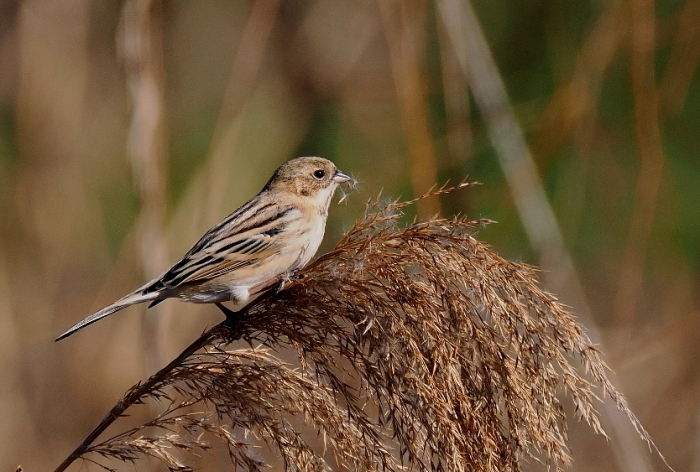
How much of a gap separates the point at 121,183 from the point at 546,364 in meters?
3.71

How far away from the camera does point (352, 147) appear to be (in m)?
5.21

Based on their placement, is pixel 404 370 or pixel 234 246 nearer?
pixel 404 370

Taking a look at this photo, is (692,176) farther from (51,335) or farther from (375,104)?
(51,335)

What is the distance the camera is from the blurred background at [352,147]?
452cm

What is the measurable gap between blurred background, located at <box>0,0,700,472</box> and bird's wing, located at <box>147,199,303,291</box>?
95cm

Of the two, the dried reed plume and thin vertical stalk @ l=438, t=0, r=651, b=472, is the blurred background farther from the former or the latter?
the dried reed plume

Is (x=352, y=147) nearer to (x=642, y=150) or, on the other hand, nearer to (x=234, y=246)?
(x=642, y=150)

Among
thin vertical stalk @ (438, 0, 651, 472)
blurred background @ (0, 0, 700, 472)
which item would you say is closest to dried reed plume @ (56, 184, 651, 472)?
thin vertical stalk @ (438, 0, 651, 472)

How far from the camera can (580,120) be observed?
4.96 meters

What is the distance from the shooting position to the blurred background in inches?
178

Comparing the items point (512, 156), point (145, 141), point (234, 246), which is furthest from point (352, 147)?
point (234, 246)

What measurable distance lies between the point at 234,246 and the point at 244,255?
5cm

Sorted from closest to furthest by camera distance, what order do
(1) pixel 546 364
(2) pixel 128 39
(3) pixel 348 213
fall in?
(1) pixel 546 364 → (2) pixel 128 39 → (3) pixel 348 213

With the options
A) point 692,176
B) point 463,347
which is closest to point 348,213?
point 692,176
